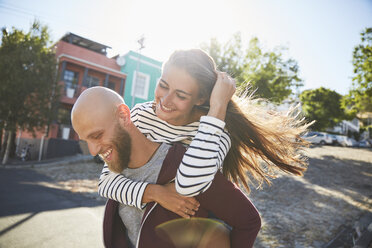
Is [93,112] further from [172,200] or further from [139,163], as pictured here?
[172,200]

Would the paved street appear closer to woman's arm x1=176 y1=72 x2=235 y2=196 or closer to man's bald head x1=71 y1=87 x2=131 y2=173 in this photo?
man's bald head x1=71 y1=87 x2=131 y2=173

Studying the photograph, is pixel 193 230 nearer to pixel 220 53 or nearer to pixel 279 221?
pixel 279 221

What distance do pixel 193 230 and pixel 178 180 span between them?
41 centimetres

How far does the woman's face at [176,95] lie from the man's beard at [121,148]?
0.34m

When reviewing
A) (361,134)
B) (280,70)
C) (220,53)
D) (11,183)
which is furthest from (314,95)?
(11,183)

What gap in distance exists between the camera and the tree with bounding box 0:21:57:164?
540 inches

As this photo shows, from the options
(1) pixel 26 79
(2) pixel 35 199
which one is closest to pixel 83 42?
(1) pixel 26 79

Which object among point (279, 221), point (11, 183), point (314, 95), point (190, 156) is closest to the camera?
point (190, 156)

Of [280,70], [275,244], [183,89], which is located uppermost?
[280,70]

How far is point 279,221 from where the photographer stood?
5.00 metres

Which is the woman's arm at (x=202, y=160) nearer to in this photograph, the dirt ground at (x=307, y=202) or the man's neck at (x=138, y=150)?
the man's neck at (x=138, y=150)

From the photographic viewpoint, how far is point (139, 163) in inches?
64.0

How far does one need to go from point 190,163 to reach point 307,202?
255 inches

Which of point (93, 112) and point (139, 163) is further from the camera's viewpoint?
point (139, 163)
